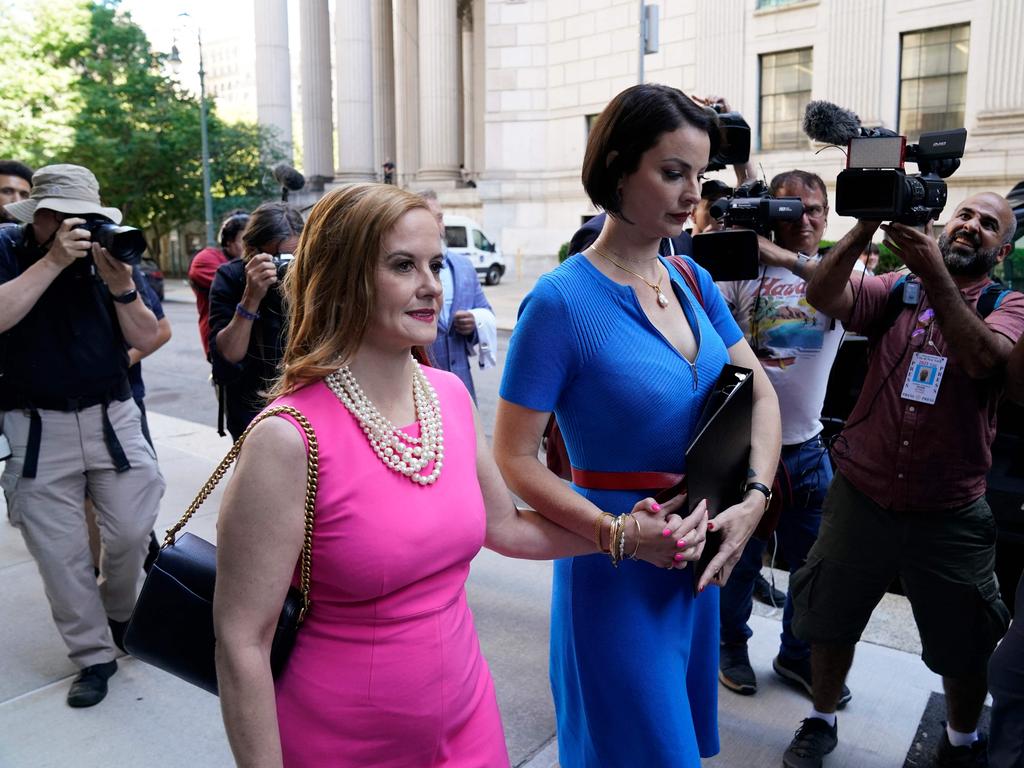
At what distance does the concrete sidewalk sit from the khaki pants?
28cm

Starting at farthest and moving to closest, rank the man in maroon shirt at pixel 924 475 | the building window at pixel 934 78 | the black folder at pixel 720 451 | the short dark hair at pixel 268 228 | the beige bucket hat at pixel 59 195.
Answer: the building window at pixel 934 78
the short dark hair at pixel 268 228
the beige bucket hat at pixel 59 195
the man in maroon shirt at pixel 924 475
the black folder at pixel 720 451

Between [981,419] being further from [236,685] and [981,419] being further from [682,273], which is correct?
[236,685]

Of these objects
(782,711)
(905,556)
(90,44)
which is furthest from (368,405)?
(90,44)

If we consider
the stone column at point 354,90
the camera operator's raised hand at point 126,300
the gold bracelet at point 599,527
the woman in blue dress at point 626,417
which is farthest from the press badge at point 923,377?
the stone column at point 354,90

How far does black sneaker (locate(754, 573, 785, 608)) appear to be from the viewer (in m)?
4.52

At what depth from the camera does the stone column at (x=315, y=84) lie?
3669cm

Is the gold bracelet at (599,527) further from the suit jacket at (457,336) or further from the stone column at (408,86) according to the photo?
the stone column at (408,86)

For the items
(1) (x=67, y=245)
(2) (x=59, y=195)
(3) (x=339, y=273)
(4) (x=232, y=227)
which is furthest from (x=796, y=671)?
(4) (x=232, y=227)

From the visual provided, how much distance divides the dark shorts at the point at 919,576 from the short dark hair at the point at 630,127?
156 cm

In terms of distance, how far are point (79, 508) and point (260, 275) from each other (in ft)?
4.11

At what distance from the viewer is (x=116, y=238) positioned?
3.53 m

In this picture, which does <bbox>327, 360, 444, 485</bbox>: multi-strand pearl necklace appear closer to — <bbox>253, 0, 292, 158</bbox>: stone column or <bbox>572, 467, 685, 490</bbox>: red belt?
<bbox>572, 467, 685, 490</bbox>: red belt

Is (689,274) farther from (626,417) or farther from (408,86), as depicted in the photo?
(408,86)

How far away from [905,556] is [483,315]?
2.73 m
